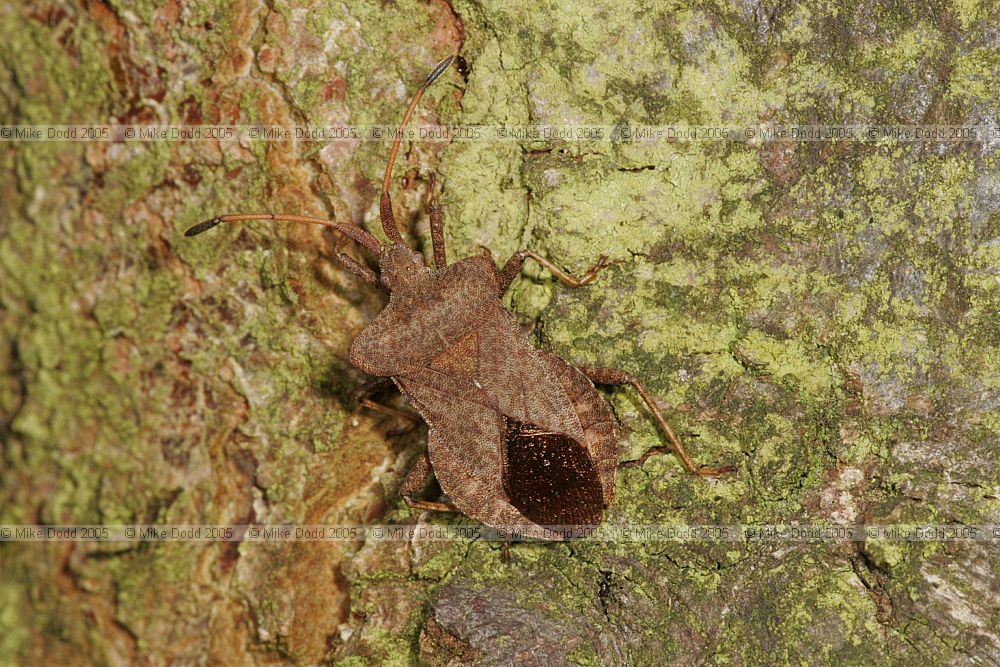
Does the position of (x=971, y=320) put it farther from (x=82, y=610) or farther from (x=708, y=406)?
(x=82, y=610)

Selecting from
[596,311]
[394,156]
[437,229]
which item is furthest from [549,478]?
[394,156]

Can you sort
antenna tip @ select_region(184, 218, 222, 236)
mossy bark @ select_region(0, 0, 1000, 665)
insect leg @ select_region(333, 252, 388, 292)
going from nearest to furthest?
1. mossy bark @ select_region(0, 0, 1000, 665)
2. antenna tip @ select_region(184, 218, 222, 236)
3. insect leg @ select_region(333, 252, 388, 292)

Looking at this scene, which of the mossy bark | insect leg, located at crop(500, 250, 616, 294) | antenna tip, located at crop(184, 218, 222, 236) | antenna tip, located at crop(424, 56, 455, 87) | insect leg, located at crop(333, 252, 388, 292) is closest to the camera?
the mossy bark

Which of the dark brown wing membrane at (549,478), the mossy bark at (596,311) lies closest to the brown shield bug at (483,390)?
the dark brown wing membrane at (549,478)

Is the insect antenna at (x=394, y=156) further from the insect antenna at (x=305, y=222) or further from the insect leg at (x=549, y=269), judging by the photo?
the insect leg at (x=549, y=269)

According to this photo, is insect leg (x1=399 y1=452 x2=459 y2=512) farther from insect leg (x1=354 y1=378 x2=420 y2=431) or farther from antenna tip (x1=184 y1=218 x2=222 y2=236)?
antenna tip (x1=184 y1=218 x2=222 y2=236)

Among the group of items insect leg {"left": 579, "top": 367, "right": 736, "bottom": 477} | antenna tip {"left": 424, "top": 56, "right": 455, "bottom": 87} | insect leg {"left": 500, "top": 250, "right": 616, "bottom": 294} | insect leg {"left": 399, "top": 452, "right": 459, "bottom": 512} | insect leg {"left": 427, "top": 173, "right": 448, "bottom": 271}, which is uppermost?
antenna tip {"left": 424, "top": 56, "right": 455, "bottom": 87}

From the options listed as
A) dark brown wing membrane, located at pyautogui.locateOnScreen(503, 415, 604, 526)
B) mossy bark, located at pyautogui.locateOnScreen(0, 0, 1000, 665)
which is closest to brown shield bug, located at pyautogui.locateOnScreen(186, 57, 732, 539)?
dark brown wing membrane, located at pyautogui.locateOnScreen(503, 415, 604, 526)

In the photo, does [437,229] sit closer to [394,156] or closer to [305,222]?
[394,156]
